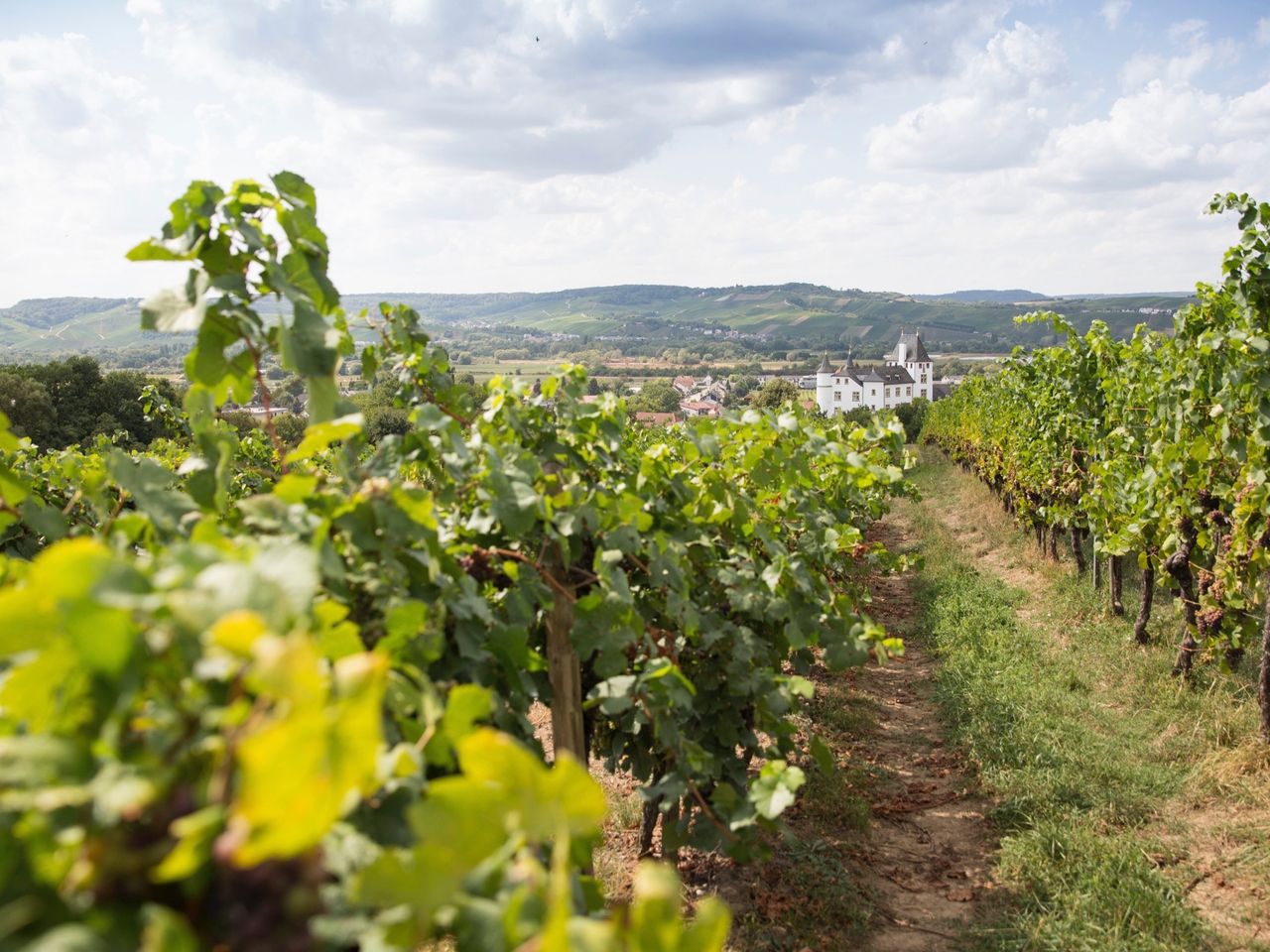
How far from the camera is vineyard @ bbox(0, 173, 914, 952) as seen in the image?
85cm

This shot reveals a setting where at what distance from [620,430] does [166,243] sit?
6.64 feet

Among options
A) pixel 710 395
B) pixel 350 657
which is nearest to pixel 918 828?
pixel 350 657

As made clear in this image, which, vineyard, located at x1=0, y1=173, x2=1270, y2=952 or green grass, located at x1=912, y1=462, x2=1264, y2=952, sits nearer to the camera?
vineyard, located at x1=0, y1=173, x2=1270, y2=952

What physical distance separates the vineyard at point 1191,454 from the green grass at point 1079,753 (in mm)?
489

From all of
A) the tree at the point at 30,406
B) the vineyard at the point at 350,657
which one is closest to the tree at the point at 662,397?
the tree at the point at 30,406

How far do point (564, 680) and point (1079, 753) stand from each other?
4924 millimetres

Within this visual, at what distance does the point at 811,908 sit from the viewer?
468cm

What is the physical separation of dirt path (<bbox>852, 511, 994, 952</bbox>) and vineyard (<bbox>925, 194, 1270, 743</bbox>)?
2.22 meters

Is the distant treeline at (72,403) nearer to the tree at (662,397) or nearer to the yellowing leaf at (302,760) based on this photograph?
the yellowing leaf at (302,760)

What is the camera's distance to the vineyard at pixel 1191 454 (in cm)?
611

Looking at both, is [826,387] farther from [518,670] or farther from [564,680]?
[518,670]

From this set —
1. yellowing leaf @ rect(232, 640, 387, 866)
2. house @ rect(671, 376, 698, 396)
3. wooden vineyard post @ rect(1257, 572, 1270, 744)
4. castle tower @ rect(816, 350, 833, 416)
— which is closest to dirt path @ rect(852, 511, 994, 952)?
wooden vineyard post @ rect(1257, 572, 1270, 744)

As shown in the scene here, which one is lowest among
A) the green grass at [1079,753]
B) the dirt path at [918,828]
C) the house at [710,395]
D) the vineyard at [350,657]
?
the house at [710,395]

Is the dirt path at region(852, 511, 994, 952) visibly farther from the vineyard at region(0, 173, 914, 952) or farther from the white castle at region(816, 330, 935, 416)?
the white castle at region(816, 330, 935, 416)
